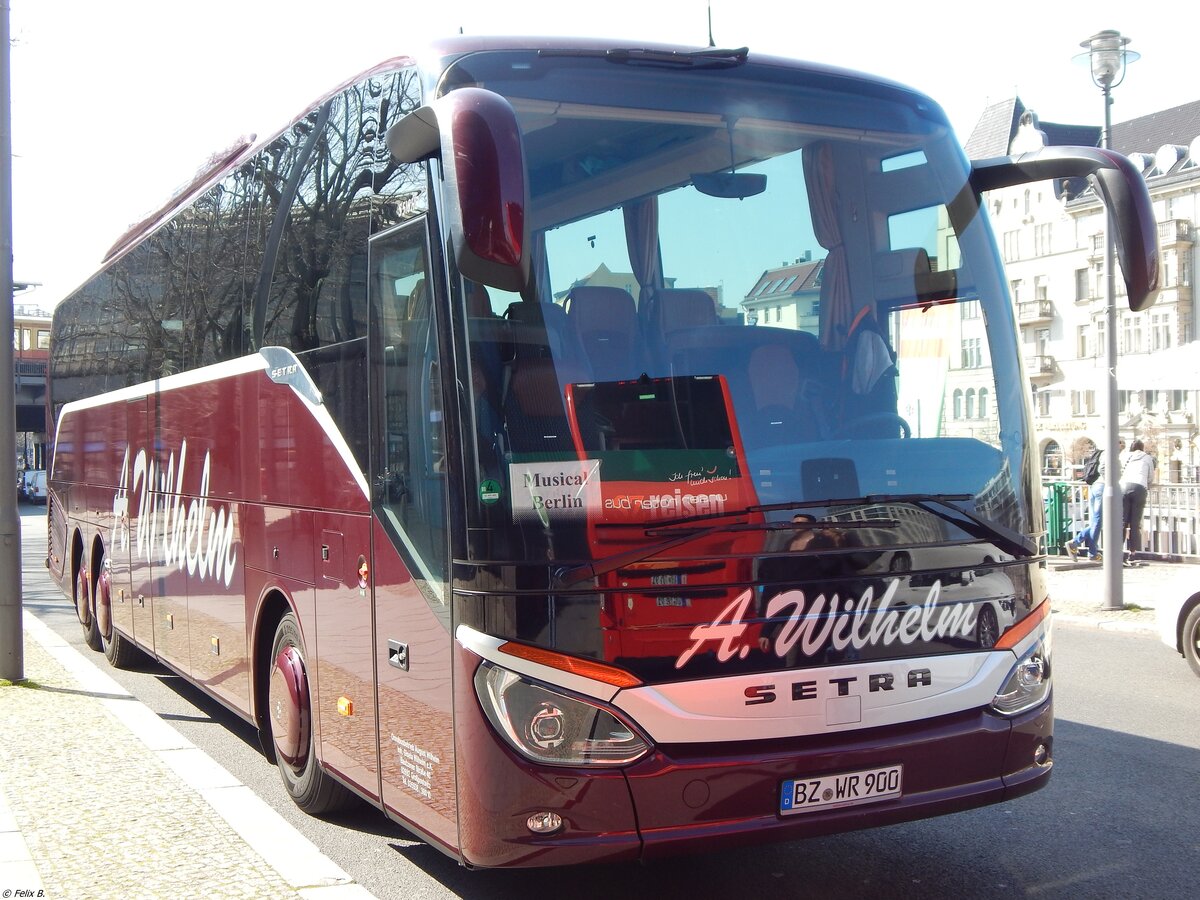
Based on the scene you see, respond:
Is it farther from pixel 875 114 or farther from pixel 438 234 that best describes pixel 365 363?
pixel 875 114

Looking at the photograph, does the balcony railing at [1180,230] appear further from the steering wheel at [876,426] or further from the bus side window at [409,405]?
the bus side window at [409,405]

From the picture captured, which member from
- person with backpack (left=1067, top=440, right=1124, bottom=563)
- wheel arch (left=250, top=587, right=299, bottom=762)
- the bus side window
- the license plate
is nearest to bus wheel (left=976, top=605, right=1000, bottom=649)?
the license plate

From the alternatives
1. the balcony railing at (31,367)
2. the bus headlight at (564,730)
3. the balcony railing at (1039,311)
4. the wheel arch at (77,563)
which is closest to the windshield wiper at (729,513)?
the bus headlight at (564,730)

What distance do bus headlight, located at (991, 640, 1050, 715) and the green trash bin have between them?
16.0 metres

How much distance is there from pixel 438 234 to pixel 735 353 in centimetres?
115

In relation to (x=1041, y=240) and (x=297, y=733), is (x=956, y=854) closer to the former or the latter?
(x=297, y=733)

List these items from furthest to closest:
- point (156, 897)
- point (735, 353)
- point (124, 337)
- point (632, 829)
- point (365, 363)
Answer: point (124, 337)
point (365, 363)
point (156, 897)
point (735, 353)
point (632, 829)

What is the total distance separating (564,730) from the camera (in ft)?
14.1

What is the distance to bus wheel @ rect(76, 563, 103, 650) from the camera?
12707 millimetres

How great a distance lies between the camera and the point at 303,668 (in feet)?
20.8

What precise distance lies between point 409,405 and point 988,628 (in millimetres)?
2311

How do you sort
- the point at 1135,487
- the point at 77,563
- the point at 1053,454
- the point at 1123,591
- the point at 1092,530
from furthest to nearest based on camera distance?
the point at 1053,454 → the point at 1092,530 → the point at 1135,487 → the point at 1123,591 → the point at 77,563

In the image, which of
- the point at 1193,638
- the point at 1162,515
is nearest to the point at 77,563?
the point at 1193,638

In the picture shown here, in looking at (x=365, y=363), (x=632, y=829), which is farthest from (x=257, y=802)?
(x=632, y=829)
